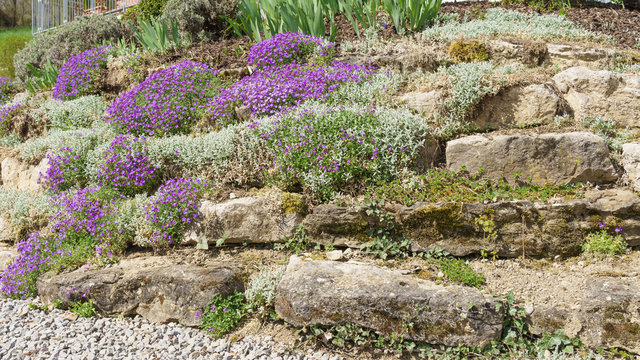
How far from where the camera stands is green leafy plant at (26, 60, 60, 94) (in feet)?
33.3

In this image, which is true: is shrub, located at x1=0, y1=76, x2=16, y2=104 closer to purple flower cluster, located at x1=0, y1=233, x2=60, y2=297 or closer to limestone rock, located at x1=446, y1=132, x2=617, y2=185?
purple flower cluster, located at x1=0, y1=233, x2=60, y2=297

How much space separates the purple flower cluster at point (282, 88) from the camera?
6406mm

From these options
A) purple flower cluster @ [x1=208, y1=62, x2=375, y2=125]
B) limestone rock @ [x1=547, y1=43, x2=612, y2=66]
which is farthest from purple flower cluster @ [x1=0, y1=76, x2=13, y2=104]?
limestone rock @ [x1=547, y1=43, x2=612, y2=66]

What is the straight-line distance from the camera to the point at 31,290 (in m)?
5.32

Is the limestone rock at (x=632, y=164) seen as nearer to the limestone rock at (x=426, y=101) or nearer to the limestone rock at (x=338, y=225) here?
the limestone rock at (x=426, y=101)

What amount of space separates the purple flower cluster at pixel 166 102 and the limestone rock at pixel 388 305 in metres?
3.82

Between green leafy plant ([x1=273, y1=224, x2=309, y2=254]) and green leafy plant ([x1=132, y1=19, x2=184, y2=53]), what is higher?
green leafy plant ([x1=132, y1=19, x2=184, y2=53])

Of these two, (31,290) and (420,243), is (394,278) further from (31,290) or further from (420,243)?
(31,290)

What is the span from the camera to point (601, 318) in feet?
12.0

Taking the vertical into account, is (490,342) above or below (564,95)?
below

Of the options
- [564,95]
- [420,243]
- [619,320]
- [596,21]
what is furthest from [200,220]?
[596,21]

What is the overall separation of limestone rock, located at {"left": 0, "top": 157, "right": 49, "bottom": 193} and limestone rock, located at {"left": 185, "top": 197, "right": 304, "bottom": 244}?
3.66 m

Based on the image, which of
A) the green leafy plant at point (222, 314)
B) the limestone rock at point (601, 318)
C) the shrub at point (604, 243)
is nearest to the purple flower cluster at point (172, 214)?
the green leafy plant at point (222, 314)

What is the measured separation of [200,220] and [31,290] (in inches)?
87.6
